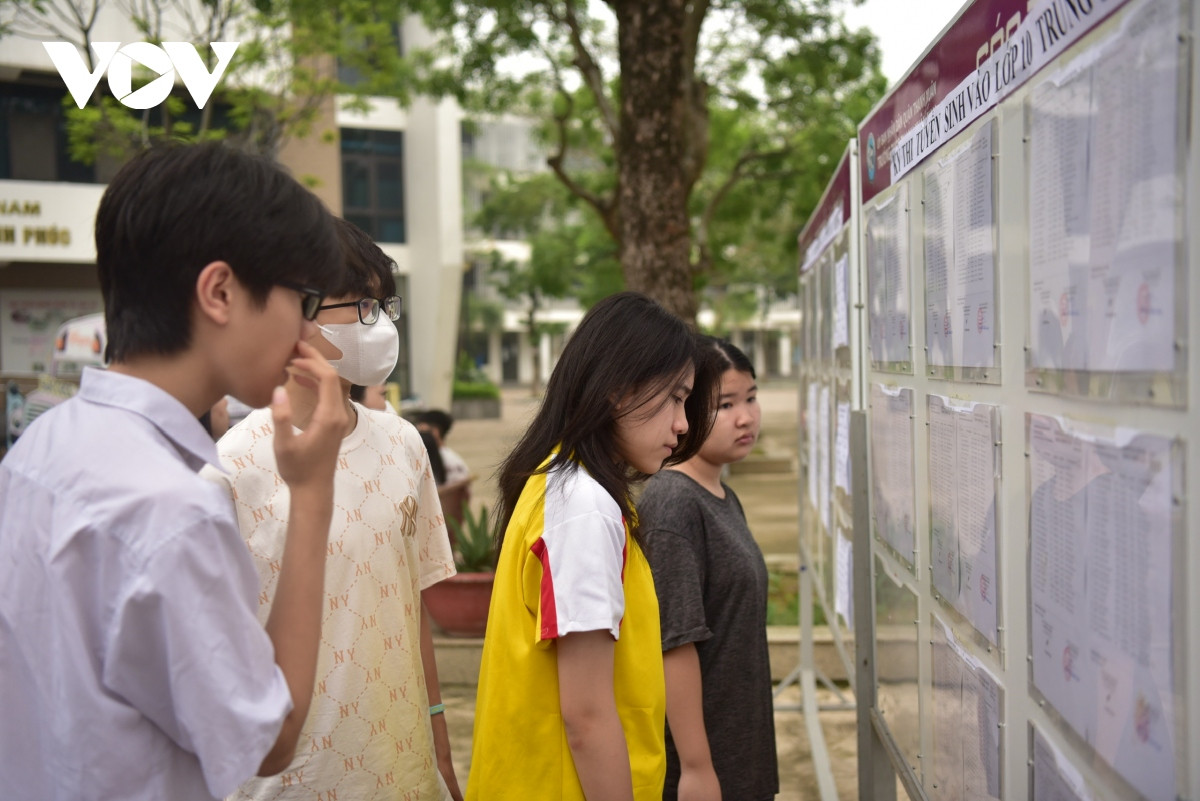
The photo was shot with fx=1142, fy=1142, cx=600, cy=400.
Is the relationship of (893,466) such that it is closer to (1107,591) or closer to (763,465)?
(1107,591)

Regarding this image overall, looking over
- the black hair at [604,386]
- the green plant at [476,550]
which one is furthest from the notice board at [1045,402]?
the green plant at [476,550]

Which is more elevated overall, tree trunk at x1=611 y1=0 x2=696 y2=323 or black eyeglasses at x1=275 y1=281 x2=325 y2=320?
tree trunk at x1=611 y1=0 x2=696 y2=323

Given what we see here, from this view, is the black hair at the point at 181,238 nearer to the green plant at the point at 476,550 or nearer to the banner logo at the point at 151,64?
the banner logo at the point at 151,64

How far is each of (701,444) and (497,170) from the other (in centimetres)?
3933

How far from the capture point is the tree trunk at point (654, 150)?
7055 mm

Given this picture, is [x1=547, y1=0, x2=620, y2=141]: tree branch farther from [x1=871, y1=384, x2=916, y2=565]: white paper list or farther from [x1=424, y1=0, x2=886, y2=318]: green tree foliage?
[x1=871, y1=384, x2=916, y2=565]: white paper list

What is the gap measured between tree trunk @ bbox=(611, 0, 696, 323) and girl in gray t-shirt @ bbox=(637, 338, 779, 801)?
444 centimetres

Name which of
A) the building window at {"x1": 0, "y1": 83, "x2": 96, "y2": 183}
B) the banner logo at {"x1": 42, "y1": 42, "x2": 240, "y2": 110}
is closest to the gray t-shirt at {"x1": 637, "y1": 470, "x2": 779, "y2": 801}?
the banner logo at {"x1": 42, "y1": 42, "x2": 240, "y2": 110}

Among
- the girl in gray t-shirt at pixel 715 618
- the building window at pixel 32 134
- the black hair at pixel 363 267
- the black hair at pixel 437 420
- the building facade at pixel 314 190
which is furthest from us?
the building window at pixel 32 134

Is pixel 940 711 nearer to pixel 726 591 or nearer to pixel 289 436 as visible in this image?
pixel 726 591

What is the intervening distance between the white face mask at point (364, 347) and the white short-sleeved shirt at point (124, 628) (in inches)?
39.3

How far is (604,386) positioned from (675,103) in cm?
554

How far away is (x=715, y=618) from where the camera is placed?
8.41ft

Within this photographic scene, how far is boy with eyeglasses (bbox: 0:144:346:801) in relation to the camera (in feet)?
3.94
